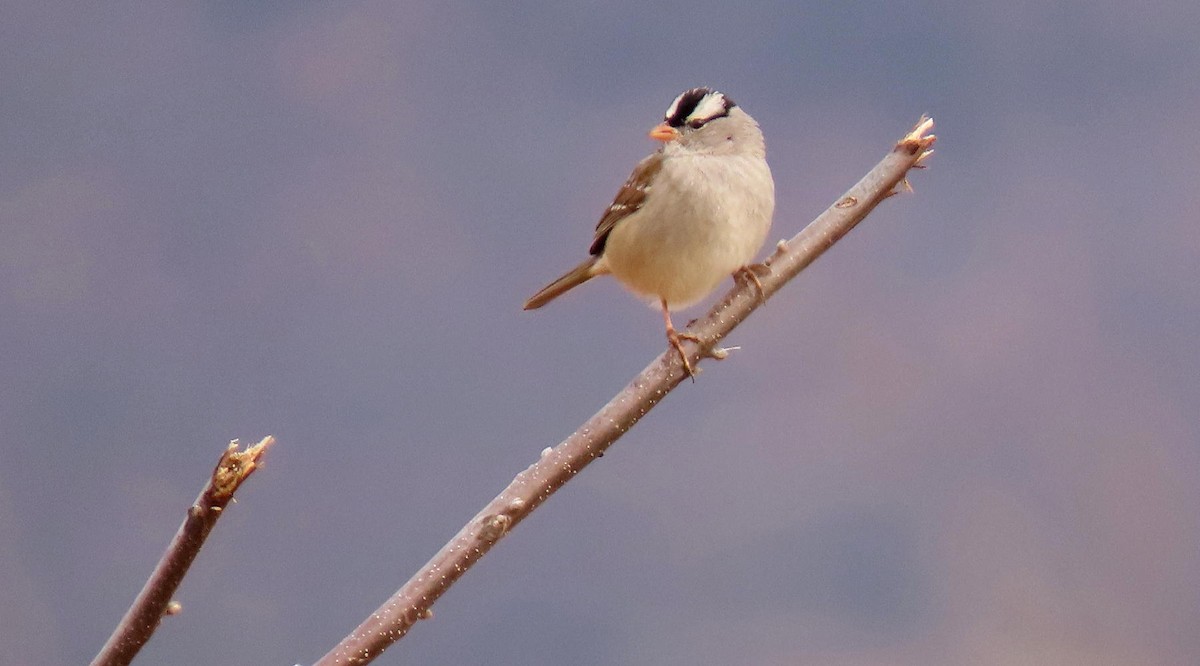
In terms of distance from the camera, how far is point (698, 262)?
263 cm

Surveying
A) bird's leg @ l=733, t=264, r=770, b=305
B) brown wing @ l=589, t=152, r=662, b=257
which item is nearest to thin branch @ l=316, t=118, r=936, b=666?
bird's leg @ l=733, t=264, r=770, b=305

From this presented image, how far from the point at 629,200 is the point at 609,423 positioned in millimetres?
1024

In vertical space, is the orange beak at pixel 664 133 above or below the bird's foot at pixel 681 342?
above

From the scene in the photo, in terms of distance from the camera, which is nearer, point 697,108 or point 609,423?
point 609,423

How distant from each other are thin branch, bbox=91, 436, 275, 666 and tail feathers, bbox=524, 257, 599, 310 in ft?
4.26

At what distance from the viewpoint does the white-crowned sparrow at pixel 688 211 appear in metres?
2.64

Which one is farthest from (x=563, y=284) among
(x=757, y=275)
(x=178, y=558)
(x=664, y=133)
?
(x=178, y=558)

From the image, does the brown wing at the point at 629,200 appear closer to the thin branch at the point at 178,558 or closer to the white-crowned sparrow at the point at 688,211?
the white-crowned sparrow at the point at 688,211

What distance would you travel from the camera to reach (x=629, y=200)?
113 inches

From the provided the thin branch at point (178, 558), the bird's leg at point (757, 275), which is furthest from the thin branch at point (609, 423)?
the thin branch at point (178, 558)

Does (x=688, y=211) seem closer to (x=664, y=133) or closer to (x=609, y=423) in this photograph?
(x=664, y=133)

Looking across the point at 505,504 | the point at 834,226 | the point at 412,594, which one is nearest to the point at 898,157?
the point at 834,226

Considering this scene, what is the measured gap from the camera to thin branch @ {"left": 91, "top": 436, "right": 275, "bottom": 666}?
157 centimetres

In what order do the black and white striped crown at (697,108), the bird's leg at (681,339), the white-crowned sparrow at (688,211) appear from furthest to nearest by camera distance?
the black and white striped crown at (697,108) < the white-crowned sparrow at (688,211) < the bird's leg at (681,339)
